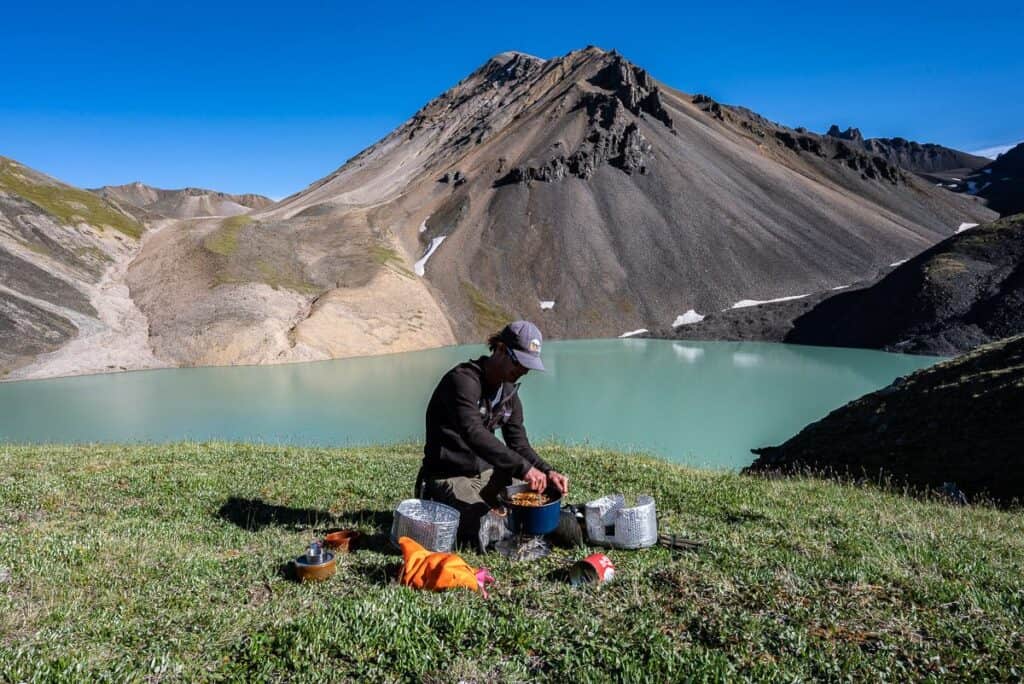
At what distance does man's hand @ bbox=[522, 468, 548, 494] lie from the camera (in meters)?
5.52

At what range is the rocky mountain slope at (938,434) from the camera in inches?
375

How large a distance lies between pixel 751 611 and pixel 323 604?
279cm

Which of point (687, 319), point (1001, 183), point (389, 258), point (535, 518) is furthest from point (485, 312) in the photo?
point (1001, 183)

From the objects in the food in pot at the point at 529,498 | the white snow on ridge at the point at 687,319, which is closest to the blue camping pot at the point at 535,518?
the food in pot at the point at 529,498

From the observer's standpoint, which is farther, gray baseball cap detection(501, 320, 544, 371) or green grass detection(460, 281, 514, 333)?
green grass detection(460, 281, 514, 333)

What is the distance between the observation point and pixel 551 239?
210 ft

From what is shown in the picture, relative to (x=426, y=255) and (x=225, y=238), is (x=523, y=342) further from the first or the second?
(x=426, y=255)

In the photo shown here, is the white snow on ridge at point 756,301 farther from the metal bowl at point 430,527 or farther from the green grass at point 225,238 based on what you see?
the metal bowl at point 430,527

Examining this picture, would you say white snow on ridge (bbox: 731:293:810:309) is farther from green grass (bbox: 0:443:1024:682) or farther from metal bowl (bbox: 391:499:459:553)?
metal bowl (bbox: 391:499:459:553)

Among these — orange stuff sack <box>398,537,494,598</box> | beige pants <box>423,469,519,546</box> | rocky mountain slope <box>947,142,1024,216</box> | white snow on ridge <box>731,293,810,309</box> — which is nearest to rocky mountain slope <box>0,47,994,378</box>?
white snow on ridge <box>731,293,810,309</box>

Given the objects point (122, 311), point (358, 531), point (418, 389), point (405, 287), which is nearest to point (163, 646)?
point (358, 531)

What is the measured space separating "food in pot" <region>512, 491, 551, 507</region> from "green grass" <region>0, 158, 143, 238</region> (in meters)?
57.9

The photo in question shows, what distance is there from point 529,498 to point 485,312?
49583mm

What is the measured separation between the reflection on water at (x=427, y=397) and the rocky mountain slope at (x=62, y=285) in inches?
115
